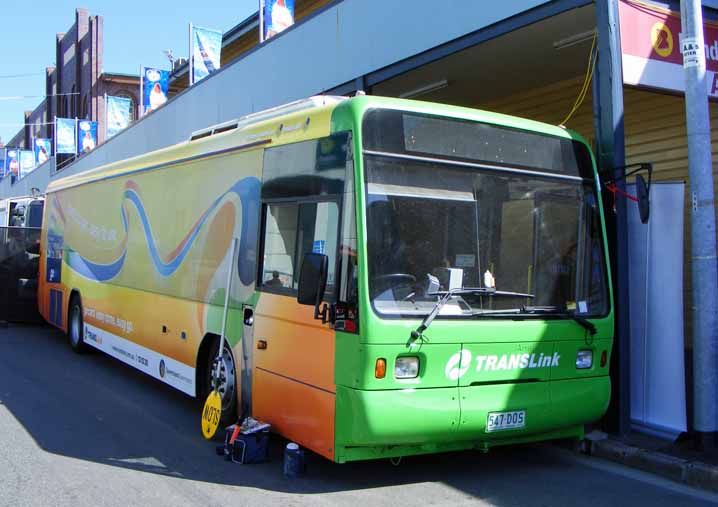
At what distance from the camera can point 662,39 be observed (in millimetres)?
7316

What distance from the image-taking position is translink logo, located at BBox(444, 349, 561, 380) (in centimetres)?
535

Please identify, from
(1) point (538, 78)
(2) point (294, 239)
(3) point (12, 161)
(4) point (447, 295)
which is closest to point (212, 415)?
(2) point (294, 239)

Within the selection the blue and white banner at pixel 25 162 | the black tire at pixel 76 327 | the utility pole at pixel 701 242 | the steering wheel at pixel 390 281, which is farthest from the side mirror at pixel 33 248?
the blue and white banner at pixel 25 162

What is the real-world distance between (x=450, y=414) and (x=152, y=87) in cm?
2005

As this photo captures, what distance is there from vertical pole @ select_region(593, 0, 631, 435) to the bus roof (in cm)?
79

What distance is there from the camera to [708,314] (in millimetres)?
6309

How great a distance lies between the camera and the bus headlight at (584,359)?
19.9ft

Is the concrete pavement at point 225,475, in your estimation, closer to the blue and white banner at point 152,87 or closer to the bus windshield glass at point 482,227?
the bus windshield glass at point 482,227

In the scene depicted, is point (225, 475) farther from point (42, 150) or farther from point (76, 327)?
point (42, 150)

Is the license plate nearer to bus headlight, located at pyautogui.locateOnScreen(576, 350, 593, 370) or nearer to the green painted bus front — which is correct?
the green painted bus front

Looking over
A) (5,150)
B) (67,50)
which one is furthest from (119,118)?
(5,150)

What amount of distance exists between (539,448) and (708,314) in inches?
78.5

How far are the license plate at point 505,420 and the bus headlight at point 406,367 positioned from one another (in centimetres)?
74

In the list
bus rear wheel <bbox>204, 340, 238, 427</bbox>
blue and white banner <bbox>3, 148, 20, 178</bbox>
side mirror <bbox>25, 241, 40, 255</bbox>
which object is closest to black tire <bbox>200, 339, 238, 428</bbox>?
bus rear wheel <bbox>204, 340, 238, 427</bbox>
